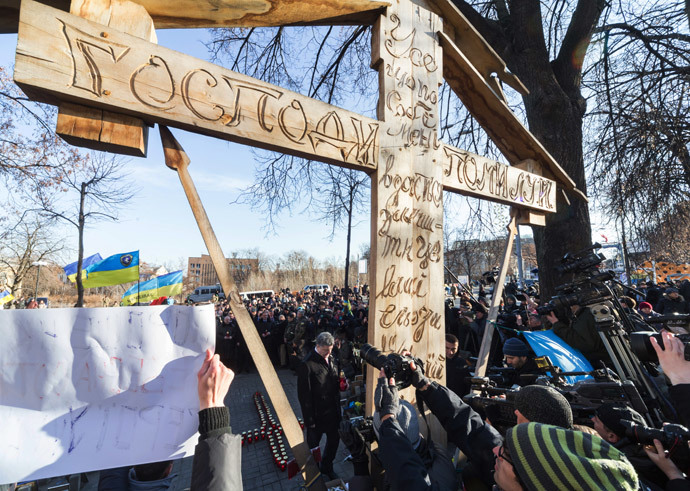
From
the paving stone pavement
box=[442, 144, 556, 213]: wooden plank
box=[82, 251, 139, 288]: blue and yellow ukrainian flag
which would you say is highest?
box=[442, 144, 556, 213]: wooden plank

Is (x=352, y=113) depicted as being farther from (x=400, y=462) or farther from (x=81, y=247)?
(x=81, y=247)

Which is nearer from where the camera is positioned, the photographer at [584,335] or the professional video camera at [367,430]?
the professional video camera at [367,430]

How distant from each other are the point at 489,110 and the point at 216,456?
2.89 metres

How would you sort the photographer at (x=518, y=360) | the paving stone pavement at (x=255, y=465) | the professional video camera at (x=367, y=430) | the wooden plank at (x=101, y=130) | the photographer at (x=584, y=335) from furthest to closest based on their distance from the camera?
the paving stone pavement at (x=255, y=465), the photographer at (x=584, y=335), the photographer at (x=518, y=360), the professional video camera at (x=367, y=430), the wooden plank at (x=101, y=130)

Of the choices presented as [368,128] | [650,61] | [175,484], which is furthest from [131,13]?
[650,61]

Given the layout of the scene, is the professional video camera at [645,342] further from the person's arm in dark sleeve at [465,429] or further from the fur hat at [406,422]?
the fur hat at [406,422]

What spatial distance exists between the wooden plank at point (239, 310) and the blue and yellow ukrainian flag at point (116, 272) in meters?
8.73

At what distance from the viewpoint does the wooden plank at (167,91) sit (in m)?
1.18

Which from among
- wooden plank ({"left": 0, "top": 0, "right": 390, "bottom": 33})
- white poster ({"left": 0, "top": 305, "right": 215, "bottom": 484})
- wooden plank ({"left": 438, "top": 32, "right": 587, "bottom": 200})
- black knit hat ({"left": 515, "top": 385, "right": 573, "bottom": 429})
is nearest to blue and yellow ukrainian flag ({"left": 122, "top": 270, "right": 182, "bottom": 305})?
wooden plank ({"left": 0, "top": 0, "right": 390, "bottom": 33})

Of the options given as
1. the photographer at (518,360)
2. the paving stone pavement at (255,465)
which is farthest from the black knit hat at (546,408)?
the paving stone pavement at (255,465)

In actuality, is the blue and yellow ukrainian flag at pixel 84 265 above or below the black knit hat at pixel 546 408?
above

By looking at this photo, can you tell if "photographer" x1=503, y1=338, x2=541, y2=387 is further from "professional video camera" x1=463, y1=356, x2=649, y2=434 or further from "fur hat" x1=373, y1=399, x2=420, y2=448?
"fur hat" x1=373, y1=399, x2=420, y2=448

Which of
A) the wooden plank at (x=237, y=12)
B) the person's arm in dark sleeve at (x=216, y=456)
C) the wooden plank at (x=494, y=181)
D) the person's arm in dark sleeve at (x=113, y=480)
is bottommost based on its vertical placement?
the person's arm in dark sleeve at (x=113, y=480)

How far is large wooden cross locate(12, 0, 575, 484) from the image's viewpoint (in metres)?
1.26
